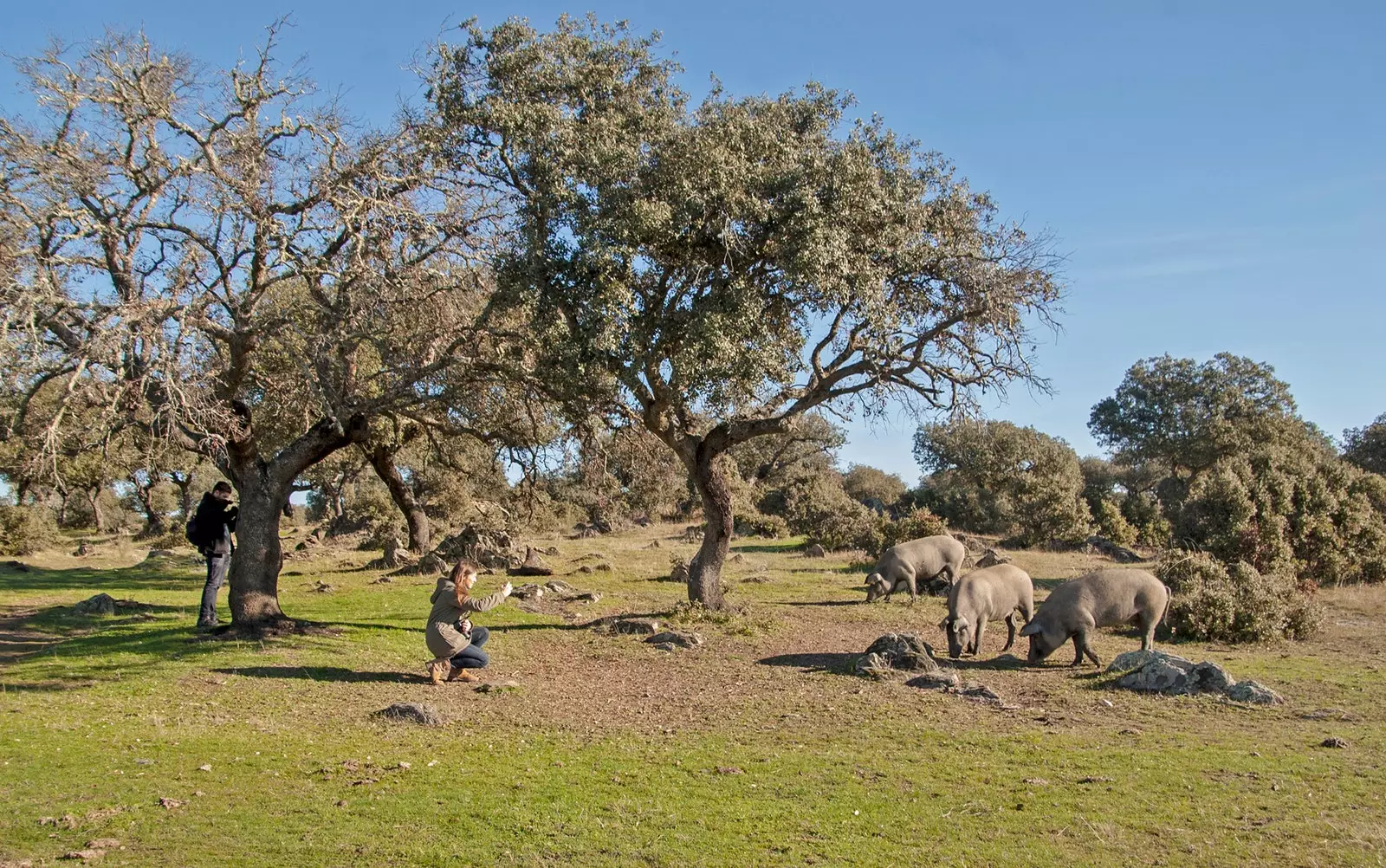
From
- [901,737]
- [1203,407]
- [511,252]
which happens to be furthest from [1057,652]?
[1203,407]

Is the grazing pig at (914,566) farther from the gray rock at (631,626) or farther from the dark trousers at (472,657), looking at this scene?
the dark trousers at (472,657)

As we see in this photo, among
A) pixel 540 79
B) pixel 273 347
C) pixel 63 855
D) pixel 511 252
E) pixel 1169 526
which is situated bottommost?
pixel 63 855

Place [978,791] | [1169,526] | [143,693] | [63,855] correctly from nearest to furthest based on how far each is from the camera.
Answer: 1. [63,855]
2. [978,791]
3. [143,693]
4. [1169,526]

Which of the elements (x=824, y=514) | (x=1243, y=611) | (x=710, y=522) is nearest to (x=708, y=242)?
(x=710, y=522)

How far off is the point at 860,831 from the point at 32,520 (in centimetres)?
3805

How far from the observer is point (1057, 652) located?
1611cm

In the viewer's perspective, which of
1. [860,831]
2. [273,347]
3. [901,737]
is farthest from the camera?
[273,347]

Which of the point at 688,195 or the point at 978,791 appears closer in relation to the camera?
the point at 978,791

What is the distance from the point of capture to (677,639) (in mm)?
16109

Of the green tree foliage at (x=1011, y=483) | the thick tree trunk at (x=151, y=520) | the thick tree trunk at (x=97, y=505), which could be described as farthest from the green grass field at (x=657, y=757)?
the thick tree trunk at (x=97, y=505)

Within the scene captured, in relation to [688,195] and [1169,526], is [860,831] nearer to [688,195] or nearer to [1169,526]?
[688,195]

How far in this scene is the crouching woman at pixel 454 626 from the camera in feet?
42.7

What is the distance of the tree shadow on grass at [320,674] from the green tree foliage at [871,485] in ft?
168

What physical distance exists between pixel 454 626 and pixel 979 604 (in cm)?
861
